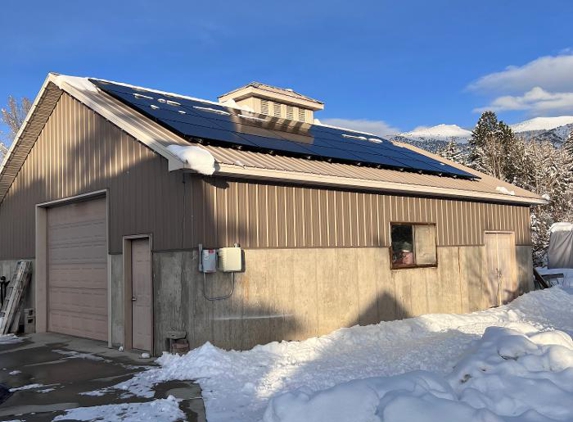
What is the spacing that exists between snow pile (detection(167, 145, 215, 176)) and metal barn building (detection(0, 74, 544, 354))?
0.04 meters

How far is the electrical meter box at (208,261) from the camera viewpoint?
8.76 m

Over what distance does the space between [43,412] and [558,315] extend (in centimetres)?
1201

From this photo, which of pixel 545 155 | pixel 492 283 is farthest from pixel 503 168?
pixel 492 283

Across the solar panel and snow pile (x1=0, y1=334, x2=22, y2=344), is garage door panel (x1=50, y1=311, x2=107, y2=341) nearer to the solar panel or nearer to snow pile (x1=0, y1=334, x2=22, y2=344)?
snow pile (x1=0, y1=334, x2=22, y2=344)

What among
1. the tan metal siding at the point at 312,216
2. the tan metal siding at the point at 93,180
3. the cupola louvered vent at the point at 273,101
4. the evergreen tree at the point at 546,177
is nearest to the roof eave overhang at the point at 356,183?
the tan metal siding at the point at 312,216

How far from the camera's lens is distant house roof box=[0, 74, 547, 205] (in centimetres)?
922

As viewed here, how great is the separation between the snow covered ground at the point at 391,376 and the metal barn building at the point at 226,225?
2.53ft

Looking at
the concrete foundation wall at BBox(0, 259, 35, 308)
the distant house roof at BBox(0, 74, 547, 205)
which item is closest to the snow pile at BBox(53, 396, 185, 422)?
the distant house roof at BBox(0, 74, 547, 205)

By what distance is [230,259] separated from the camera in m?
8.88

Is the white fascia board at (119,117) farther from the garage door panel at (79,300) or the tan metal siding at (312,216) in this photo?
the garage door panel at (79,300)

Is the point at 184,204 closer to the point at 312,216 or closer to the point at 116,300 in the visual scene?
the point at 312,216

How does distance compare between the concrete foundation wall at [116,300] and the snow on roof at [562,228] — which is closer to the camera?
the concrete foundation wall at [116,300]

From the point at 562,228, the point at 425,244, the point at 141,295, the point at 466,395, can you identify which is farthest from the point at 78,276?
the point at 562,228

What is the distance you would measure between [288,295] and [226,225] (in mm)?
1870
